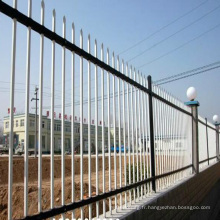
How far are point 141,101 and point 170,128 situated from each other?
1625 mm

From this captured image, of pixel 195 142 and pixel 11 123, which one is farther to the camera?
pixel 195 142

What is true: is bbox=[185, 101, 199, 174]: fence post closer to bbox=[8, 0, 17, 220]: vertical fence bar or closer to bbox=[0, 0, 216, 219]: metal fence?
bbox=[0, 0, 216, 219]: metal fence

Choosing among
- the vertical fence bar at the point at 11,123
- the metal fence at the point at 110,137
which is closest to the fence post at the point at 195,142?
the metal fence at the point at 110,137

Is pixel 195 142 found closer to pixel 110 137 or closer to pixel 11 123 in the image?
pixel 110 137

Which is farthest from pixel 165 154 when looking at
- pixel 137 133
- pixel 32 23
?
pixel 32 23

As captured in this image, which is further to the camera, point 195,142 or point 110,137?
point 195,142

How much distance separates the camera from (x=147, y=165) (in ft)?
14.0

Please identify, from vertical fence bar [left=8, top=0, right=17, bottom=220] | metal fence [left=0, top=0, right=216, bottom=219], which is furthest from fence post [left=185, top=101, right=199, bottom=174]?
vertical fence bar [left=8, top=0, right=17, bottom=220]

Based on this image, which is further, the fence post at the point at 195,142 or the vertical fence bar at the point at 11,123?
the fence post at the point at 195,142

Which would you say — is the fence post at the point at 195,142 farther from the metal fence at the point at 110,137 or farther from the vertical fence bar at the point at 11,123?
the vertical fence bar at the point at 11,123

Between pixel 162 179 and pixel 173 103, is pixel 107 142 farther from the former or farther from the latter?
pixel 173 103

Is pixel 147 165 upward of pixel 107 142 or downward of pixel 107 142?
downward

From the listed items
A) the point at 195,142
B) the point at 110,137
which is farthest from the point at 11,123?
the point at 195,142

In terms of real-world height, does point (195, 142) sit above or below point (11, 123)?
below
